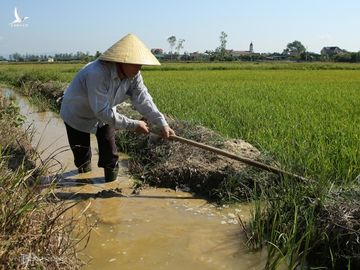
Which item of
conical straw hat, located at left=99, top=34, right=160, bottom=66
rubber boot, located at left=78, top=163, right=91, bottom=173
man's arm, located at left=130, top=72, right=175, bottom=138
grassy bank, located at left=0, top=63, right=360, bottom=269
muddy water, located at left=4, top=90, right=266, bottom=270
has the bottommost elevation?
muddy water, located at left=4, top=90, right=266, bottom=270

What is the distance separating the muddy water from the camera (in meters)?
2.53

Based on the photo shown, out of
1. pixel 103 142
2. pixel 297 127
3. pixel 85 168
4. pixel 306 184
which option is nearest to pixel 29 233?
pixel 306 184

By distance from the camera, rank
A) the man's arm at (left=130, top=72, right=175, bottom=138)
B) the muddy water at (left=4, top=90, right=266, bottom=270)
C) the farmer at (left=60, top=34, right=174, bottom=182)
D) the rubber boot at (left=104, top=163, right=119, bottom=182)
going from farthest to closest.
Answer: the rubber boot at (left=104, top=163, right=119, bottom=182)
the man's arm at (left=130, top=72, right=175, bottom=138)
the farmer at (left=60, top=34, right=174, bottom=182)
the muddy water at (left=4, top=90, right=266, bottom=270)

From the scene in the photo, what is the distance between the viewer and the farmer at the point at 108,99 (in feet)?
11.2

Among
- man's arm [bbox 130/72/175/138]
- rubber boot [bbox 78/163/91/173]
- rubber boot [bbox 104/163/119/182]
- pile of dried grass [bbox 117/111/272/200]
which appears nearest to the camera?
pile of dried grass [bbox 117/111/272/200]

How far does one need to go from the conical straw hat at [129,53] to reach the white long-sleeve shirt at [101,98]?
148mm

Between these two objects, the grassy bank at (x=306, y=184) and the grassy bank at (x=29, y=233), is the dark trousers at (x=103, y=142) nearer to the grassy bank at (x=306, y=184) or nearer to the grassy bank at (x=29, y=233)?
the grassy bank at (x=306, y=184)

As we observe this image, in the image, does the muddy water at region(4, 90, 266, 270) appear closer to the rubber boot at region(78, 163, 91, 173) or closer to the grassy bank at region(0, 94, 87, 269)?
the rubber boot at region(78, 163, 91, 173)

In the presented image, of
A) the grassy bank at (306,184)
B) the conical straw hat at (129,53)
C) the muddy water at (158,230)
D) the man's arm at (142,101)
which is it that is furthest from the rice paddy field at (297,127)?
the conical straw hat at (129,53)

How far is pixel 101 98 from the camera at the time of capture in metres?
3.45

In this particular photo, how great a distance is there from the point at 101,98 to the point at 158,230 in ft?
3.94

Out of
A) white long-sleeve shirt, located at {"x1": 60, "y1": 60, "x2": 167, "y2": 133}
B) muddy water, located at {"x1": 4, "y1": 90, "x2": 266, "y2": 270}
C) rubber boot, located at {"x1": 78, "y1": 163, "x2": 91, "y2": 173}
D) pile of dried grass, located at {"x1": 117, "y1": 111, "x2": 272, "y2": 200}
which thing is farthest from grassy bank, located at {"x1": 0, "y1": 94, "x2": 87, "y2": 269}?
rubber boot, located at {"x1": 78, "y1": 163, "x2": 91, "y2": 173}

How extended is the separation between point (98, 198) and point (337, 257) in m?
2.00

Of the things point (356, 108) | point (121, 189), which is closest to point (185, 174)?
point (121, 189)
